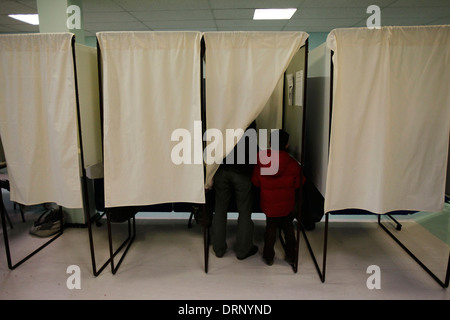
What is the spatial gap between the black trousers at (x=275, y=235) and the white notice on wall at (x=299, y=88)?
2.95 ft

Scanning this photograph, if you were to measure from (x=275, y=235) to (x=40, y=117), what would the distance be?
1959mm

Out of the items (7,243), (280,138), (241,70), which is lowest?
(7,243)

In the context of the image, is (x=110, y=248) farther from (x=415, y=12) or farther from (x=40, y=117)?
(x=415, y=12)

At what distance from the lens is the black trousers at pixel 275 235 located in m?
2.41

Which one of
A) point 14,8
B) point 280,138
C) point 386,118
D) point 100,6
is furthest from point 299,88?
point 14,8

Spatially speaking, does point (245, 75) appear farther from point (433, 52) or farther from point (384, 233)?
point (384, 233)

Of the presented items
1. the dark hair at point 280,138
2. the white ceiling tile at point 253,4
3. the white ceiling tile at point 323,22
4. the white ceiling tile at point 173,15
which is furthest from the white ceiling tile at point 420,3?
the dark hair at point 280,138

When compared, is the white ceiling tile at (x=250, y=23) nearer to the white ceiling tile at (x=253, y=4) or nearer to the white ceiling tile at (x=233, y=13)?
the white ceiling tile at (x=233, y=13)

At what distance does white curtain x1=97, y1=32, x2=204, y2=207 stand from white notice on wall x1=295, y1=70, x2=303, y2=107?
0.76 m

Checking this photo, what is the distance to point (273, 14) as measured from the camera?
4473 mm

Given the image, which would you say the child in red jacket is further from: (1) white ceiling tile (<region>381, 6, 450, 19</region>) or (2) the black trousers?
(1) white ceiling tile (<region>381, 6, 450, 19</region>)

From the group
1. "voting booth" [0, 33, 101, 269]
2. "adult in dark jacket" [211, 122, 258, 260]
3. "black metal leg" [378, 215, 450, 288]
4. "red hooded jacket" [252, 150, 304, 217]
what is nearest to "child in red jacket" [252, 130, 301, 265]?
"red hooded jacket" [252, 150, 304, 217]

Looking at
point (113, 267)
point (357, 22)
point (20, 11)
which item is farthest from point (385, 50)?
point (20, 11)
